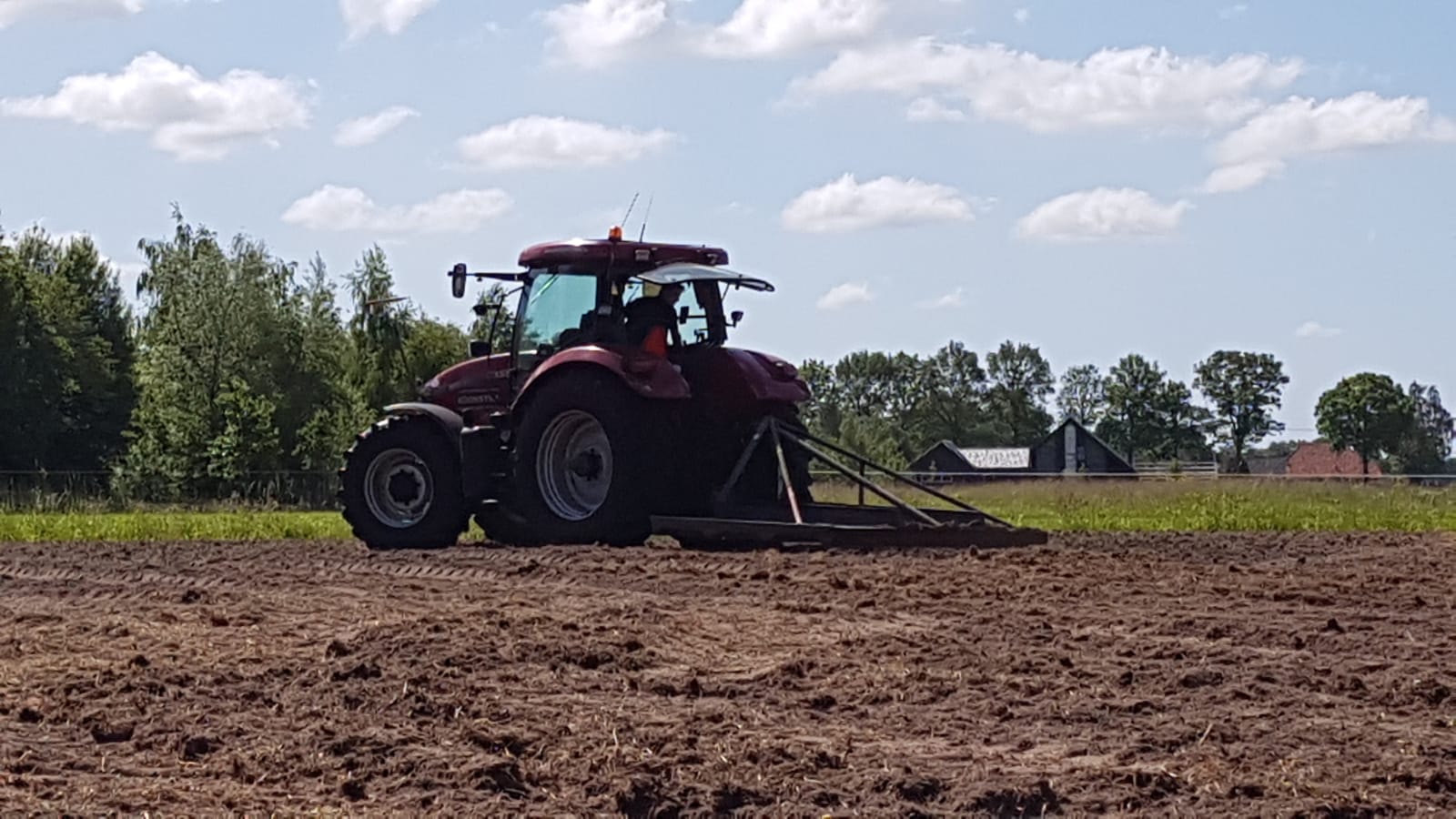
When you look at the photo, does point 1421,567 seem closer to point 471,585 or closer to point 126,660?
point 471,585

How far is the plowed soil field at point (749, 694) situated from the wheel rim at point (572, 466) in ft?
9.79

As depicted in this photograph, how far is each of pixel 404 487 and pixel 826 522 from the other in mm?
3715

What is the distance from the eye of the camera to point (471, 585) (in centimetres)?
1170

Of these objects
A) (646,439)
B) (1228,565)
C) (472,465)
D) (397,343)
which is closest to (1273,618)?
(1228,565)

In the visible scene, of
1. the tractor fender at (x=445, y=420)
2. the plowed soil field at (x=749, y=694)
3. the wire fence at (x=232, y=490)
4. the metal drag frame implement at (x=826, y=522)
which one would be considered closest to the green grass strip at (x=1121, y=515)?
the wire fence at (x=232, y=490)

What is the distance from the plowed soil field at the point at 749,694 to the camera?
229 inches

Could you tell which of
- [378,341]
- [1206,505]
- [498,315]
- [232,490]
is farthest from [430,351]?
[498,315]

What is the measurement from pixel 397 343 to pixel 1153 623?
5119 centimetres

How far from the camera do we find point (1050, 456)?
88438 mm

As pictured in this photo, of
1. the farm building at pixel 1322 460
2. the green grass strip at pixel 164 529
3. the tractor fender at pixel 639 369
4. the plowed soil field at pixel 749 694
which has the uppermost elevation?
the farm building at pixel 1322 460

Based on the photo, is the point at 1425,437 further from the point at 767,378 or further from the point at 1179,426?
the point at 767,378

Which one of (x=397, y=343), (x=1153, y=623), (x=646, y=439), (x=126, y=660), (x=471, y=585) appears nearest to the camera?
(x=126, y=660)

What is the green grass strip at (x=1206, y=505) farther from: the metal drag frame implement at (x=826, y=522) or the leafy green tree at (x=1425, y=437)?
the leafy green tree at (x=1425, y=437)

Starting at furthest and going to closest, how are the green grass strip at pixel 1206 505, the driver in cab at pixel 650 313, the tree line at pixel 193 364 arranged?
1. the tree line at pixel 193 364
2. the green grass strip at pixel 1206 505
3. the driver in cab at pixel 650 313
